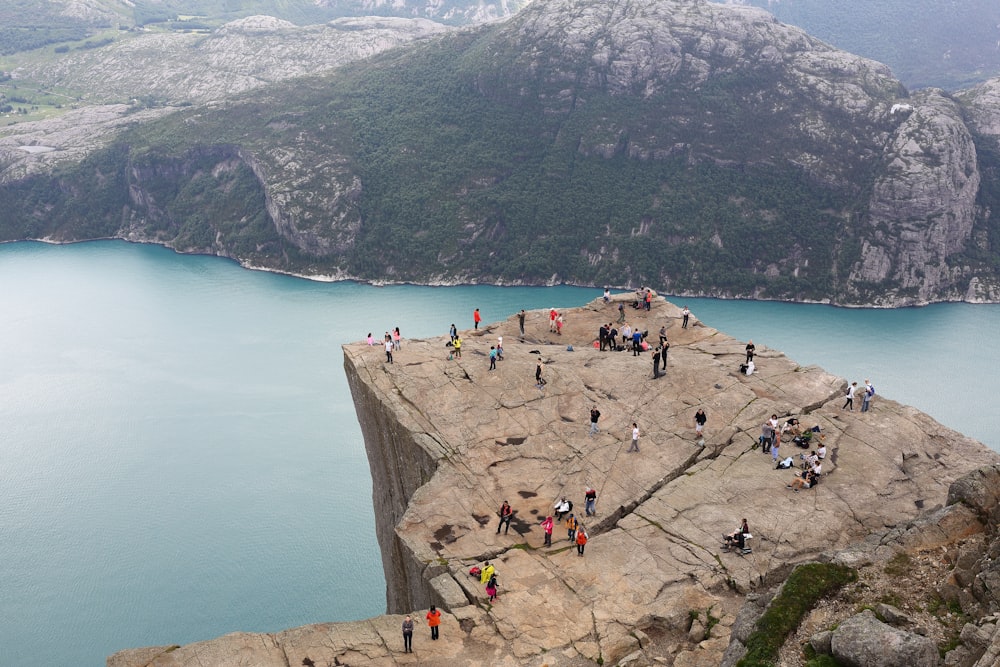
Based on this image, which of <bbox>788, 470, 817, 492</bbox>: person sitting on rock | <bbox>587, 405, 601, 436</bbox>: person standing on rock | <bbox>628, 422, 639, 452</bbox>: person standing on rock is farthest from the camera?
<bbox>587, 405, 601, 436</bbox>: person standing on rock

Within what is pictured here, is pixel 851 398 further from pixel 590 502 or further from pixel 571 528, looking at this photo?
pixel 571 528

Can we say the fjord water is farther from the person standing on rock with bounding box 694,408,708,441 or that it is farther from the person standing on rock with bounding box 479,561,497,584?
the person standing on rock with bounding box 479,561,497,584

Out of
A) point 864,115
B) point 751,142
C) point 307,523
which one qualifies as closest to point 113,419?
point 307,523

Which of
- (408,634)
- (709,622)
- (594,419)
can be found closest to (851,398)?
(594,419)

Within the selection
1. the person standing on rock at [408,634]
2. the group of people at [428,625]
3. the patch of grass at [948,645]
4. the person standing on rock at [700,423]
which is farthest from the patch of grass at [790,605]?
the person standing on rock at [700,423]

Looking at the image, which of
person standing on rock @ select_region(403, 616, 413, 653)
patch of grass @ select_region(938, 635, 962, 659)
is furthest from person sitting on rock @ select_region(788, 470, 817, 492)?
person standing on rock @ select_region(403, 616, 413, 653)
